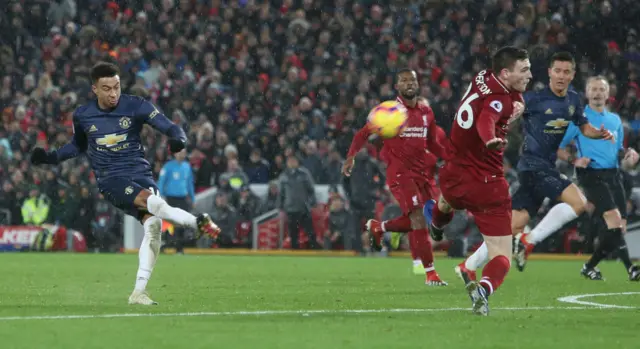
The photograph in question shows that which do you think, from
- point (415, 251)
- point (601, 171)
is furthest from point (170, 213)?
point (601, 171)

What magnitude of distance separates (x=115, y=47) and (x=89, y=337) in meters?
23.5

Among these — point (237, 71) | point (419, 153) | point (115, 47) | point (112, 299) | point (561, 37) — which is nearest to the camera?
point (112, 299)

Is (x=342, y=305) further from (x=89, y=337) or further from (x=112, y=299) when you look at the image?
(x=89, y=337)


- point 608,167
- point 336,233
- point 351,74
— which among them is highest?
point 351,74

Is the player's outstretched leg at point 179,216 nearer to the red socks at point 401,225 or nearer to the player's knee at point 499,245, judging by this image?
the player's knee at point 499,245

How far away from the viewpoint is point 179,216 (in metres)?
9.95

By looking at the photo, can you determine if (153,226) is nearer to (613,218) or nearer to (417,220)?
(417,220)

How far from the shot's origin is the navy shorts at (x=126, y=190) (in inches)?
412

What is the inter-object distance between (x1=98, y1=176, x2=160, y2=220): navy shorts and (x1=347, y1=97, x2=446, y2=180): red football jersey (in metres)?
4.18

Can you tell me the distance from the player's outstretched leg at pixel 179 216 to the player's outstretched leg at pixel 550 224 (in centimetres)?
478

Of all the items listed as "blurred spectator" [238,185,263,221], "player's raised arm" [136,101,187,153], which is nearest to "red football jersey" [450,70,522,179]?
"player's raised arm" [136,101,187,153]

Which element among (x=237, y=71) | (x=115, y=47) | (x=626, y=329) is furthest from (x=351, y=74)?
(x=626, y=329)

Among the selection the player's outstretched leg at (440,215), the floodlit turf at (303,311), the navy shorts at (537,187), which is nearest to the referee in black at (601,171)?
the floodlit turf at (303,311)

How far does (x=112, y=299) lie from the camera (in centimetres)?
1101
